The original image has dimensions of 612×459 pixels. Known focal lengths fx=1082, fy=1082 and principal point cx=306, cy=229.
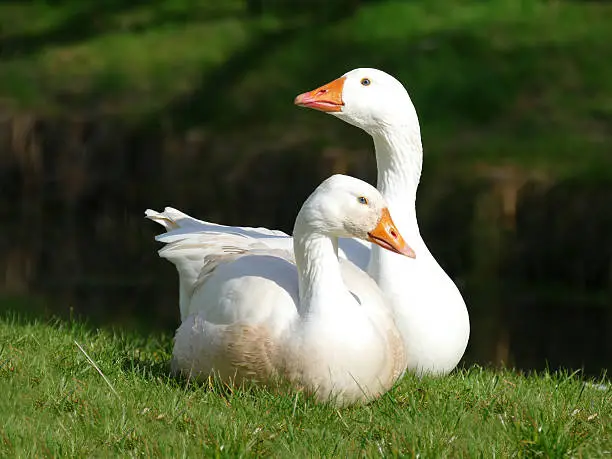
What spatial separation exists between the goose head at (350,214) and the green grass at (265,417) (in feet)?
2.56

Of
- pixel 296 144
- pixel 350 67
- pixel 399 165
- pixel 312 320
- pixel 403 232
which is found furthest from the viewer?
pixel 350 67

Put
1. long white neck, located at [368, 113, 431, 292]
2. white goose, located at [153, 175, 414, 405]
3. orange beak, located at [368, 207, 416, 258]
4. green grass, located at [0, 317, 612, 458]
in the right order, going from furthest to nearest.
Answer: long white neck, located at [368, 113, 431, 292] < orange beak, located at [368, 207, 416, 258] < white goose, located at [153, 175, 414, 405] < green grass, located at [0, 317, 612, 458]

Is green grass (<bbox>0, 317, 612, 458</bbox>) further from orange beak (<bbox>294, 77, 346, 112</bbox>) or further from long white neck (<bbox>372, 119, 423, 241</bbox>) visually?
orange beak (<bbox>294, 77, 346, 112</bbox>)

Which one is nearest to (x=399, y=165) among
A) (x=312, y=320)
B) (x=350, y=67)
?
(x=312, y=320)

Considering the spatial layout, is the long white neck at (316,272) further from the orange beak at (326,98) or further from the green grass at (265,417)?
the orange beak at (326,98)

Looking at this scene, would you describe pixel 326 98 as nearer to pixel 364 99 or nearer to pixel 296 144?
pixel 364 99

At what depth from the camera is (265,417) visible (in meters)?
4.67

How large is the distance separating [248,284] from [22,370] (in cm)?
120

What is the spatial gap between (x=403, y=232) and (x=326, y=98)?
91cm

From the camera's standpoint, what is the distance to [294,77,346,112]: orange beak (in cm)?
624

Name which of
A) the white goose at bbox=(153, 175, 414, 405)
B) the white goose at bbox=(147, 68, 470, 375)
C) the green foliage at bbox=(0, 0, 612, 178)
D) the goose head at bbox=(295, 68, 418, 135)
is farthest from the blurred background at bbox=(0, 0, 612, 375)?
the white goose at bbox=(153, 175, 414, 405)

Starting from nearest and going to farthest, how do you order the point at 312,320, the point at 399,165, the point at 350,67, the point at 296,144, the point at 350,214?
1. the point at 312,320
2. the point at 350,214
3. the point at 399,165
4. the point at 296,144
5. the point at 350,67

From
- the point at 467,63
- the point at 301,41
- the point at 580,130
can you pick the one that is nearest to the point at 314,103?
the point at 580,130

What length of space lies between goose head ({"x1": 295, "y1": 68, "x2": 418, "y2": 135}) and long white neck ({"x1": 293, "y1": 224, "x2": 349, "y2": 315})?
49.8 inches
